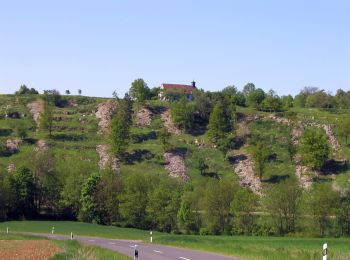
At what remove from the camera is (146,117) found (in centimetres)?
15412

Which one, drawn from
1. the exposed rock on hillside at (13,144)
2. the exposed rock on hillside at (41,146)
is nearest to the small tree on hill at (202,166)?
the exposed rock on hillside at (41,146)

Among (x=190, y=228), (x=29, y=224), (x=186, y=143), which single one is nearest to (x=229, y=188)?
(x=190, y=228)

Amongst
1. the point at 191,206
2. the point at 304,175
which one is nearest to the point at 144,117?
the point at 304,175

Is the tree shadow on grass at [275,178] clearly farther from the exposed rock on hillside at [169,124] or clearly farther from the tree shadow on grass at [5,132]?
the tree shadow on grass at [5,132]

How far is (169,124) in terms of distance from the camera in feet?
500

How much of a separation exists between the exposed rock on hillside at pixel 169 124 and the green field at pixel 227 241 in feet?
188

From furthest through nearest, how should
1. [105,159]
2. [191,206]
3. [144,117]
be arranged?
[144,117] → [105,159] → [191,206]

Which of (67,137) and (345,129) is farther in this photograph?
(67,137)

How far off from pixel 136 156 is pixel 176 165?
8700 mm

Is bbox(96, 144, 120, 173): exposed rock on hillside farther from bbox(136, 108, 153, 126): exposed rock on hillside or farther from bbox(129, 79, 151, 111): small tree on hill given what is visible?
bbox(129, 79, 151, 111): small tree on hill

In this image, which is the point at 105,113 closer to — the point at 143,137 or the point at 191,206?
the point at 143,137

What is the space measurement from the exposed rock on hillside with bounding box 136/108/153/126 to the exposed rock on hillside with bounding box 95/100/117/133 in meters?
6.34

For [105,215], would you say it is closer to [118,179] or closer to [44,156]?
[118,179]

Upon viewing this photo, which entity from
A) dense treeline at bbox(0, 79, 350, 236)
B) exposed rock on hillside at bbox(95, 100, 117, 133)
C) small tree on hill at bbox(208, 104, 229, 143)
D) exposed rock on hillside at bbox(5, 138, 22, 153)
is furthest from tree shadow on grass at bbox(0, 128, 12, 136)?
small tree on hill at bbox(208, 104, 229, 143)
